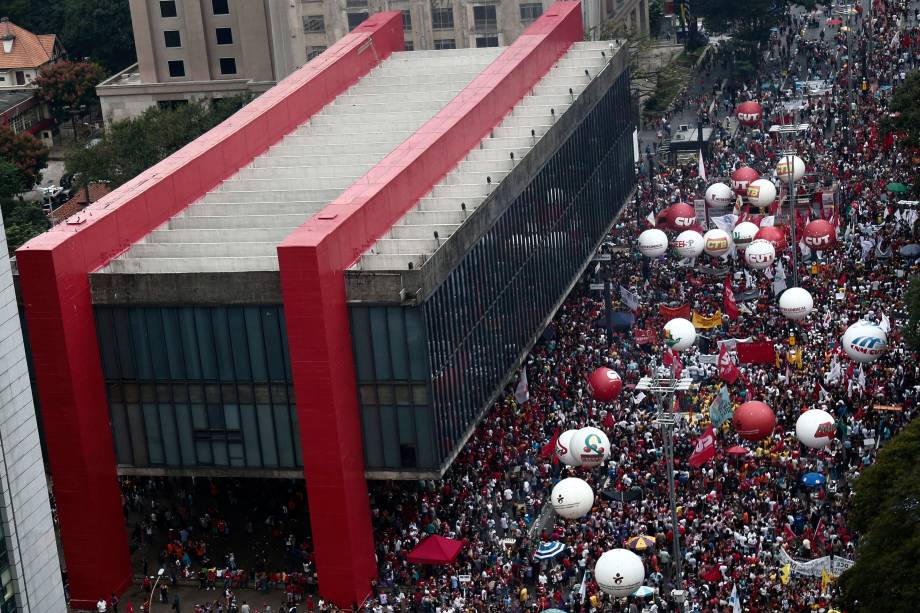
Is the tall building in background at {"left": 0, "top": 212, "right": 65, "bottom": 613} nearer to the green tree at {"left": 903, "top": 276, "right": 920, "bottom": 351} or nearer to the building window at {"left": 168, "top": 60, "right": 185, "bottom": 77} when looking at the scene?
the green tree at {"left": 903, "top": 276, "right": 920, "bottom": 351}

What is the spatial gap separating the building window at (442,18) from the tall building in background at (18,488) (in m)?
72.8

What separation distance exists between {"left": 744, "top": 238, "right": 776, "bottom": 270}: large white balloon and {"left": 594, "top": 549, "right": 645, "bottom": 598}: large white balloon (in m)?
32.8

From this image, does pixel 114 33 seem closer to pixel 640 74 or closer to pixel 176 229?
pixel 640 74

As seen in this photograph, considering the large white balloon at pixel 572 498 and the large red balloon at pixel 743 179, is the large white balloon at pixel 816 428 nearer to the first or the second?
the large white balloon at pixel 572 498

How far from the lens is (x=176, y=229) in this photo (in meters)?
78.2

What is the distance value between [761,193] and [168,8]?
48436mm

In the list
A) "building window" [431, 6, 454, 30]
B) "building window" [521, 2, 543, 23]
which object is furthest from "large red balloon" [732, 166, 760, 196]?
"building window" [431, 6, 454, 30]

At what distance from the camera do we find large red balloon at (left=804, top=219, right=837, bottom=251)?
96312 mm

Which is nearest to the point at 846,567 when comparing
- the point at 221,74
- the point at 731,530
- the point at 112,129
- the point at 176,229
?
the point at 731,530

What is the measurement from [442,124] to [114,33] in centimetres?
7125

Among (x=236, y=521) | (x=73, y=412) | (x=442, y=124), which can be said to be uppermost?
(x=442, y=124)

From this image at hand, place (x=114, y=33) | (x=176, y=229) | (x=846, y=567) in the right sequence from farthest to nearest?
(x=114, y=33)
(x=176, y=229)
(x=846, y=567)

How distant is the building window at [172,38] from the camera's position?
132 metres

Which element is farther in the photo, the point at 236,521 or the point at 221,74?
the point at 221,74
